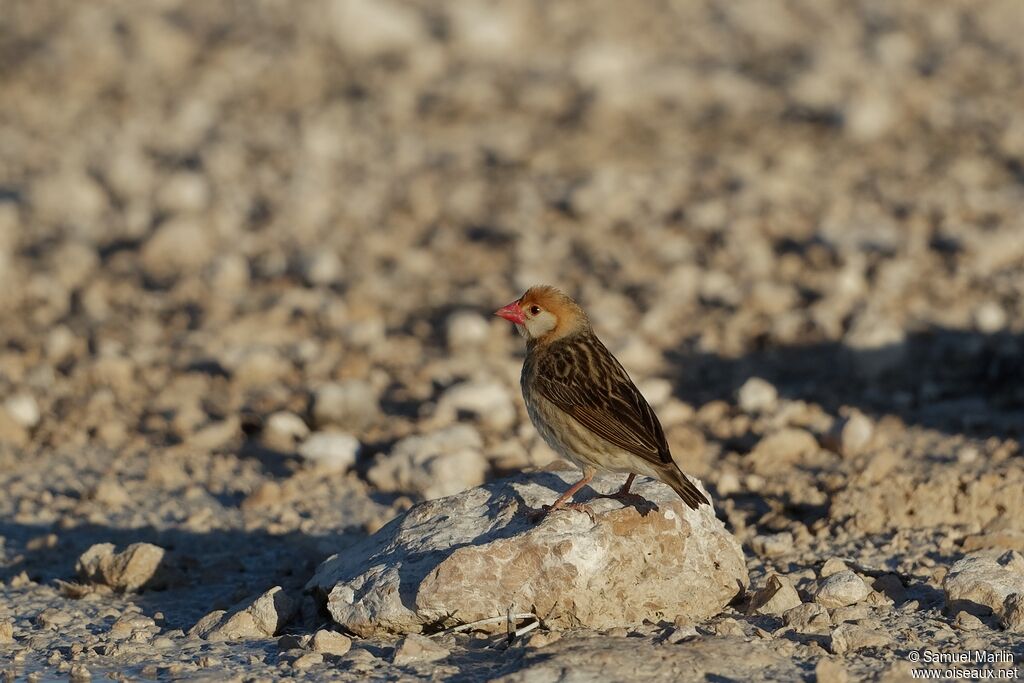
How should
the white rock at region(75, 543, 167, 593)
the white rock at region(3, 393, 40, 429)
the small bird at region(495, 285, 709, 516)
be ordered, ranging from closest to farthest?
the small bird at region(495, 285, 709, 516)
the white rock at region(75, 543, 167, 593)
the white rock at region(3, 393, 40, 429)

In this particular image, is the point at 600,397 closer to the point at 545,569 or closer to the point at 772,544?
the point at 545,569

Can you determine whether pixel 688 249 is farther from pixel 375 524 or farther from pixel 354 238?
pixel 375 524

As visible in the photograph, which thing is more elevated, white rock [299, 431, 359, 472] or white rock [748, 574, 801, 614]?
white rock [299, 431, 359, 472]

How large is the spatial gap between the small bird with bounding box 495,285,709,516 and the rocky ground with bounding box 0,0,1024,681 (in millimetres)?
608

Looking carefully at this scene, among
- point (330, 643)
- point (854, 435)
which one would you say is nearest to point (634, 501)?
point (330, 643)

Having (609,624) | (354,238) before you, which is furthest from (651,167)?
(609,624)

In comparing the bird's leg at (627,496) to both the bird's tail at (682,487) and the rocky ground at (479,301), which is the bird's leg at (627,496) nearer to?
the bird's tail at (682,487)

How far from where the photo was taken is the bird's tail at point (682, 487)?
5246 mm

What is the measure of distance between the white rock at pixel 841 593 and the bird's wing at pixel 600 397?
0.77m

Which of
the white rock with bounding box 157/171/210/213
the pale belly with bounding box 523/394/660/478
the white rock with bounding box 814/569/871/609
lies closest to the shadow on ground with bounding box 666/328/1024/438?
the white rock with bounding box 814/569/871/609

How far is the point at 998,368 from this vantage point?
8.78 meters

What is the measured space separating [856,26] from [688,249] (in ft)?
19.6

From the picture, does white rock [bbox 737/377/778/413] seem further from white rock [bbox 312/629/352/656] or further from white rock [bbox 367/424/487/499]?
white rock [bbox 312/629/352/656]

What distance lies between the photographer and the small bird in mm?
5355
